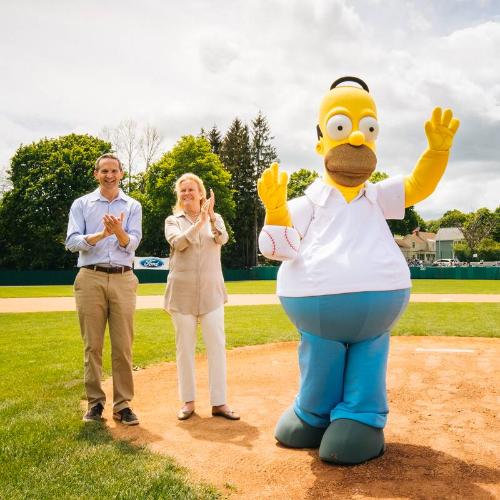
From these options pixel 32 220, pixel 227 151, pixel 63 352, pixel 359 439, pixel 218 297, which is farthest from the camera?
pixel 227 151

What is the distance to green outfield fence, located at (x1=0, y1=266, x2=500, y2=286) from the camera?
3472cm

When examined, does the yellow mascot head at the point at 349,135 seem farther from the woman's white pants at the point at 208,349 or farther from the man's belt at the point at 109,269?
the man's belt at the point at 109,269

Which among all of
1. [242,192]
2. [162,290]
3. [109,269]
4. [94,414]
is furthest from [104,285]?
[242,192]

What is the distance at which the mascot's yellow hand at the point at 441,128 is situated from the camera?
369cm

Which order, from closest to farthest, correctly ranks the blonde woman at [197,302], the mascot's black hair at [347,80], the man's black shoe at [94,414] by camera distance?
1. the mascot's black hair at [347,80]
2. the man's black shoe at [94,414]
3. the blonde woman at [197,302]

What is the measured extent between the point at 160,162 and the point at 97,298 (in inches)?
1363

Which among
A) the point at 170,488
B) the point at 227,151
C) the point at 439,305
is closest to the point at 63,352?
the point at 170,488

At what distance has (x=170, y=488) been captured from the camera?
10.3 ft

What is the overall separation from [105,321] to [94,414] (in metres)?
0.84

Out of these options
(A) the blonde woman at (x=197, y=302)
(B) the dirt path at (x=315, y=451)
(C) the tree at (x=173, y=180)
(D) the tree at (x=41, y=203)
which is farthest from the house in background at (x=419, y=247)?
(A) the blonde woman at (x=197, y=302)

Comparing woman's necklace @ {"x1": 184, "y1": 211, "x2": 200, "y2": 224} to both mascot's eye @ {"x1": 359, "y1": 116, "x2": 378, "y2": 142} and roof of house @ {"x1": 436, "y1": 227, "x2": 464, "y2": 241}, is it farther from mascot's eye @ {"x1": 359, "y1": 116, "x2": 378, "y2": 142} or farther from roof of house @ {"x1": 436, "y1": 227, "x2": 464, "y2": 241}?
roof of house @ {"x1": 436, "y1": 227, "x2": 464, "y2": 241}

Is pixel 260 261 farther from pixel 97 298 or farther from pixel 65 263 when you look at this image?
pixel 97 298

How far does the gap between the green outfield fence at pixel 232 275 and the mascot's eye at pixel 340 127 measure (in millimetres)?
31544

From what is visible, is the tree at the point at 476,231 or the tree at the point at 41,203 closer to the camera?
the tree at the point at 41,203
